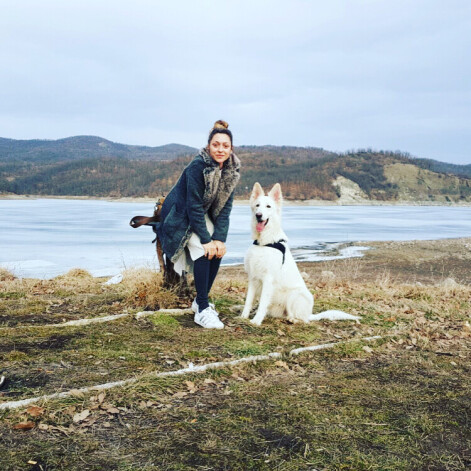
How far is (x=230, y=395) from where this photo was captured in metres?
3.51

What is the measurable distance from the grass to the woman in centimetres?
60

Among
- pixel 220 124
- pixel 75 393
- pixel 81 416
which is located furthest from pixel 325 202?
pixel 81 416

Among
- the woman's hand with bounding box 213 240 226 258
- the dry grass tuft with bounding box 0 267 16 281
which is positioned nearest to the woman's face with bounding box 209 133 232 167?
the woman's hand with bounding box 213 240 226 258

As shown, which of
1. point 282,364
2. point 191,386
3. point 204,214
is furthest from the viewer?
point 204,214

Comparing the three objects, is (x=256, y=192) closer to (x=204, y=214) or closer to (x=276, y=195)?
(x=276, y=195)

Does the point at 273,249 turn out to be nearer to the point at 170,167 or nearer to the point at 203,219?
the point at 203,219

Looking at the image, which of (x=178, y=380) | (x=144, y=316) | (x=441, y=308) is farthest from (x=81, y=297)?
(x=441, y=308)

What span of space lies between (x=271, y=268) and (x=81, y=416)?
305 centimetres

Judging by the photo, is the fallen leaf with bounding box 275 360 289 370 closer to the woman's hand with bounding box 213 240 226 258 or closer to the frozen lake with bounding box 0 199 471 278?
the woman's hand with bounding box 213 240 226 258

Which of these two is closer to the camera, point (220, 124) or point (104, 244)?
point (220, 124)

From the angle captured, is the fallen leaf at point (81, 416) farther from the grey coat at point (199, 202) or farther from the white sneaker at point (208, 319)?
the grey coat at point (199, 202)

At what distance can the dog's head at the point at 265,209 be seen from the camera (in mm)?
5457

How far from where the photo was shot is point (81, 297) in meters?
6.80

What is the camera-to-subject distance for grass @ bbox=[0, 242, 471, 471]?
2.60 meters
